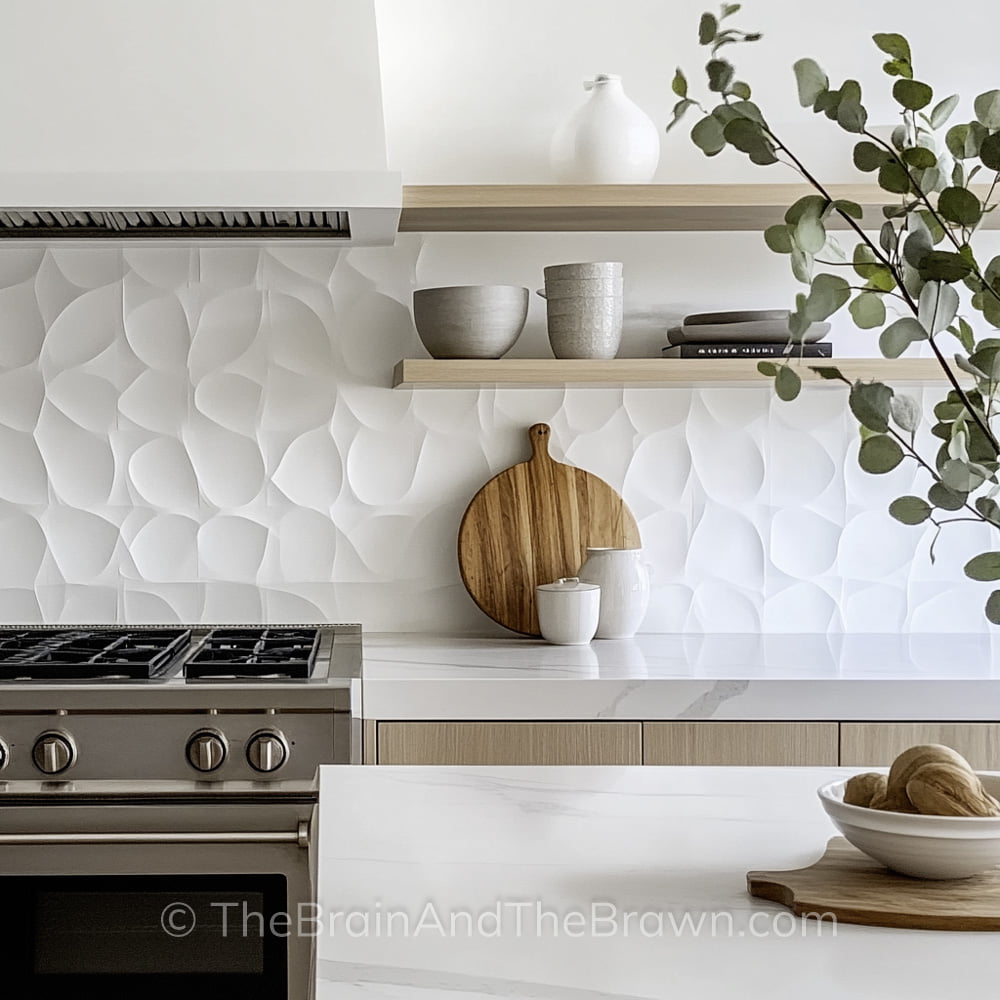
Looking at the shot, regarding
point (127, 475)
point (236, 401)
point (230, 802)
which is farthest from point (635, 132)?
point (230, 802)

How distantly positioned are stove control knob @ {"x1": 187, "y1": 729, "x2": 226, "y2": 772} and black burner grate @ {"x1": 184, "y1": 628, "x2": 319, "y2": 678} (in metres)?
0.11

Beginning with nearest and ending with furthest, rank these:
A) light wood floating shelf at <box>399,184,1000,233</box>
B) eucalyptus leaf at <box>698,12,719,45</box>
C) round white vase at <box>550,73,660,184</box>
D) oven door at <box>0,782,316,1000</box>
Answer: eucalyptus leaf at <box>698,12,719,45</box>
oven door at <box>0,782,316,1000</box>
light wood floating shelf at <box>399,184,1000,233</box>
round white vase at <box>550,73,660,184</box>

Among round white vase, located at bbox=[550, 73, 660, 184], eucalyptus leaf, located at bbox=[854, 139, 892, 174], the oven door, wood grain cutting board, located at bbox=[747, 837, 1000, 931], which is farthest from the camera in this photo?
round white vase, located at bbox=[550, 73, 660, 184]

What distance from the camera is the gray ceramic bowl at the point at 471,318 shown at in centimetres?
250

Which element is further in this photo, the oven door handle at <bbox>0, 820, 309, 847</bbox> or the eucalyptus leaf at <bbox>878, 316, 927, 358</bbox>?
the oven door handle at <bbox>0, 820, 309, 847</bbox>

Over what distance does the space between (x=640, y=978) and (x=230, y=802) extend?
137 cm

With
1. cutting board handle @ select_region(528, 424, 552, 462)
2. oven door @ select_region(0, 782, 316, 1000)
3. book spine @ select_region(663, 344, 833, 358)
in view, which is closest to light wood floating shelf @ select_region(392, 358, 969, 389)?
book spine @ select_region(663, 344, 833, 358)

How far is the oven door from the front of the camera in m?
1.94

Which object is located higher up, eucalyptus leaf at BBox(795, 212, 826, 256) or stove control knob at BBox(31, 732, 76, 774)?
eucalyptus leaf at BBox(795, 212, 826, 256)

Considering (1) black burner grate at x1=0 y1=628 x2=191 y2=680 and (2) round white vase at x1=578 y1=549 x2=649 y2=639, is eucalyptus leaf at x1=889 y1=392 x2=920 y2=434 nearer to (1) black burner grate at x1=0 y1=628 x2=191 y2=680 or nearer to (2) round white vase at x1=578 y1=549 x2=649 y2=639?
(1) black burner grate at x1=0 y1=628 x2=191 y2=680

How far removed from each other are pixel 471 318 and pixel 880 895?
5.80 feet

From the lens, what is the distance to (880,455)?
709 mm

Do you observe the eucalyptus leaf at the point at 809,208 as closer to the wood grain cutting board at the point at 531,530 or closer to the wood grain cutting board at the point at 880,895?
the wood grain cutting board at the point at 880,895

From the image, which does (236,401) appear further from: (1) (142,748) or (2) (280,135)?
(1) (142,748)
